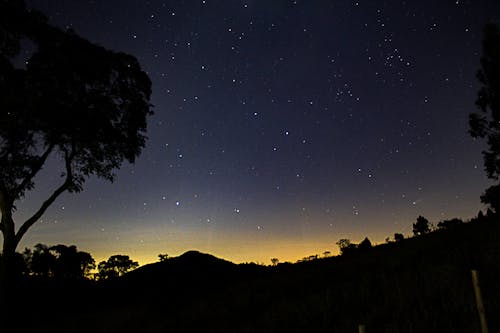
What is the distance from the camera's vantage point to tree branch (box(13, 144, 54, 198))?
1651cm

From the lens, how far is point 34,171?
56.0 feet

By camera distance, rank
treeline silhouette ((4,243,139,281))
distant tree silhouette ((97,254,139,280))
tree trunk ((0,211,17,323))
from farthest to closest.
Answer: distant tree silhouette ((97,254,139,280)) < treeline silhouette ((4,243,139,281)) < tree trunk ((0,211,17,323))

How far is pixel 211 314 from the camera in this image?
51.9ft

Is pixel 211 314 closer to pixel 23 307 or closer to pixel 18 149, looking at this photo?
pixel 18 149

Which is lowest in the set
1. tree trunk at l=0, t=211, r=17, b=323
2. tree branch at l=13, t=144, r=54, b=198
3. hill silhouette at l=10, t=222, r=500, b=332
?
hill silhouette at l=10, t=222, r=500, b=332

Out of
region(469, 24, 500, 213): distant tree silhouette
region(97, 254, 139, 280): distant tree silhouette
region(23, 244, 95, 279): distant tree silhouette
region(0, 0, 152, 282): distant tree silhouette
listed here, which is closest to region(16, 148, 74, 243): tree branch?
region(0, 0, 152, 282): distant tree silhouette

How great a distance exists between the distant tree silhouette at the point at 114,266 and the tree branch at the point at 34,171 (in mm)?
86059

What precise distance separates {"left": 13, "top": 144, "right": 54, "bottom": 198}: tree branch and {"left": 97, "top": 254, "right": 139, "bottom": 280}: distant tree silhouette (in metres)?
86.1

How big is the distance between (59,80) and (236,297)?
1360 cm

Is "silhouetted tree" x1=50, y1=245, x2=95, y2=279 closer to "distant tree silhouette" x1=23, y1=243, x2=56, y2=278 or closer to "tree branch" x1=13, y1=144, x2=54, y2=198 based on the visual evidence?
"distant tree silhouette" x1=23, y1=243, x2=56, y2=278

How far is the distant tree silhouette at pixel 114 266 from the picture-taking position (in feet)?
312

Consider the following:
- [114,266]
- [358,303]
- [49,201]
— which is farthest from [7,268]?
[114,266]

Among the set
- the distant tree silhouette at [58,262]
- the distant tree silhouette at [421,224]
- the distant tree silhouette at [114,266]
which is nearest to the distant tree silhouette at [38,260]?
the distant tree silhouette at [58,262]

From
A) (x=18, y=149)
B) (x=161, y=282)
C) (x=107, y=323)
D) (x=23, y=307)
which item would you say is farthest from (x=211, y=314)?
(x=161, y=282)
